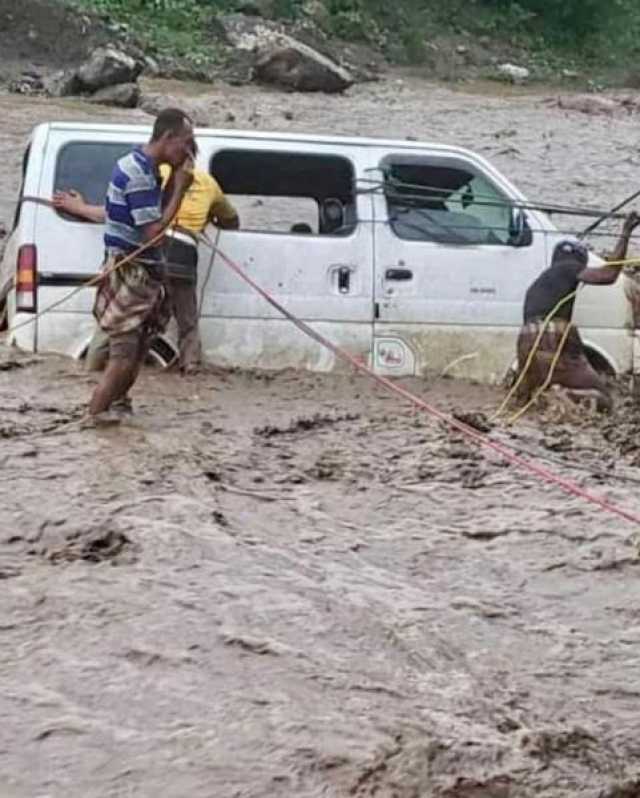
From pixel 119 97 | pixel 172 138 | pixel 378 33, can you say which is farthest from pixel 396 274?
pixel 378 33

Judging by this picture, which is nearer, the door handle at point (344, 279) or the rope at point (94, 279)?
the rope at point (94, 279)

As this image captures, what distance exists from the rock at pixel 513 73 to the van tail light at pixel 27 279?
76.8ft

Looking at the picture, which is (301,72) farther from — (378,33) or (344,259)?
(344,259)

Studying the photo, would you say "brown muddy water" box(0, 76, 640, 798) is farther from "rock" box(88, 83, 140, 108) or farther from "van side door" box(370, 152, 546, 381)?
"rock" box(88, 83, 140, 108)

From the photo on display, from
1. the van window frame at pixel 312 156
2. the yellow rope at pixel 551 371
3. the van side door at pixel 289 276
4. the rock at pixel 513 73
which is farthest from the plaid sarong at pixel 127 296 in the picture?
the rock at pixel 513 73

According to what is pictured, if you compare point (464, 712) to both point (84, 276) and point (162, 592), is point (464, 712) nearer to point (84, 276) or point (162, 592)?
point (162, 592)

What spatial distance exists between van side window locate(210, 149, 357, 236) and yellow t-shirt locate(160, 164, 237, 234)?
12.7 inches

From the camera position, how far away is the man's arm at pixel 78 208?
31.0 ft

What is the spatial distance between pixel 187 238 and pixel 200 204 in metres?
0.21

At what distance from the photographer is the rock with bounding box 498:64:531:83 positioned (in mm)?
31859

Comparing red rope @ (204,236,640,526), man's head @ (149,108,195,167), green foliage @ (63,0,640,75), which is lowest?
red rope @ (204,236,640,526)

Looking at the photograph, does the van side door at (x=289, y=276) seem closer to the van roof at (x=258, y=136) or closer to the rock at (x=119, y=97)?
the van roof at (x=258, y=136)

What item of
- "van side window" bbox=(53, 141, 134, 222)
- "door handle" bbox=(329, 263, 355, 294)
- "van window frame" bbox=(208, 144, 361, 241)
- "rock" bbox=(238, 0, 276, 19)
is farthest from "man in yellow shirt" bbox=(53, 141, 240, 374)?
"rock" bbox=(238, 0, 276, 19)

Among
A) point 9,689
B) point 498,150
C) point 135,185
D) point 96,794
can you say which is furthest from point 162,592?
point 498,150
